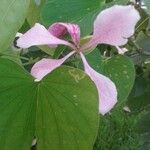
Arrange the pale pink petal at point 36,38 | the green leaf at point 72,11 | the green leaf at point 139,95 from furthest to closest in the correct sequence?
the green leaf at point 139,95 → the green leaf at point 72,11 → the pale pink petal at point 36,38

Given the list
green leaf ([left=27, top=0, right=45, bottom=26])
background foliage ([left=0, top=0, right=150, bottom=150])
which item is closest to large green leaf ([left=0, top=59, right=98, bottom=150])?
background foliage ([left=0, top=0, right=150, bottom=150])

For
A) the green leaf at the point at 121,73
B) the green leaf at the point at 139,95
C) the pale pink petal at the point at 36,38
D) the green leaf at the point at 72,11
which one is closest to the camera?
the pale pink petal at the point at 36,38

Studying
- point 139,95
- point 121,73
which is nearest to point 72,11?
point 121,73

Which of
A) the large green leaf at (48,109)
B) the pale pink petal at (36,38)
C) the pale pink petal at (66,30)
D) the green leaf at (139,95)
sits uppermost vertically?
the pale pink petal at (36,38)

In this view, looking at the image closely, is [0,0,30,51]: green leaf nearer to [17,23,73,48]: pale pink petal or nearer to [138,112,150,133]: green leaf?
[17,23,73,48]: pale pink petal

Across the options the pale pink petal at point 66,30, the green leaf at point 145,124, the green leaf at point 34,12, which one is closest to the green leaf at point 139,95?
the green leaf at point 145,124

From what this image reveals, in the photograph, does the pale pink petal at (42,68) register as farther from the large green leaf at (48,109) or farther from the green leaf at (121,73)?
the green leaf at (121,73)

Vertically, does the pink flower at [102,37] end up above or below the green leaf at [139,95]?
above

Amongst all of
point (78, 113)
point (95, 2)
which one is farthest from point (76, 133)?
point (95, 2)

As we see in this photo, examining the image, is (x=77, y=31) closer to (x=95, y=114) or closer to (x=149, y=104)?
(x=95, y=114)
